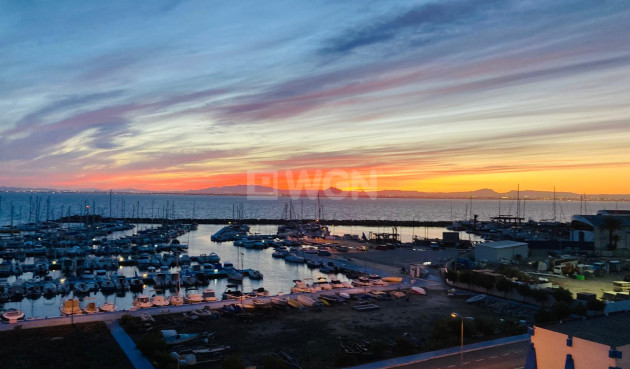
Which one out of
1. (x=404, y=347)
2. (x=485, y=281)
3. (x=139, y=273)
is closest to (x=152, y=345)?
(x=404, y=347)

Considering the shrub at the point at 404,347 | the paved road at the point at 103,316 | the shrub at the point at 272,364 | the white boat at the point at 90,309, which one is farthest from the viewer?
the white boat at the point at 90,309

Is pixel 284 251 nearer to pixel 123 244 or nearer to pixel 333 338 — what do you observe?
pixel 123 244

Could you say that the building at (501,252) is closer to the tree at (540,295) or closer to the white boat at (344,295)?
the tree at (540,295)

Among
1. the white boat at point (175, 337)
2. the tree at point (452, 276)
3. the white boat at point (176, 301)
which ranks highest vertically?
the tree at point (452, 276)

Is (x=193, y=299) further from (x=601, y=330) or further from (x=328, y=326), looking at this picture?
(x=601, y=330)

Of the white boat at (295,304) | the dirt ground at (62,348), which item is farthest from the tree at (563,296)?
the dirt ground at (62,348)

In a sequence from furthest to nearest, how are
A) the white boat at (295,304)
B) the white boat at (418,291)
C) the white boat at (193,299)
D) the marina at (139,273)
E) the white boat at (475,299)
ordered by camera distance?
the marina at (139,273) < the white boat at (193,299) < the white boat at (418,291) < the white boat at (475,299) < the white boat at (295,304)

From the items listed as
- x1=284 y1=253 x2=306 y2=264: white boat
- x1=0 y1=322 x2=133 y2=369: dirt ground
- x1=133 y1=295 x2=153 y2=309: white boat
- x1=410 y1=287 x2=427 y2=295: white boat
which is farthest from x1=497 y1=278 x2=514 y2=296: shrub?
x1=284 y1=253 x2=306 y2=264: white boat
